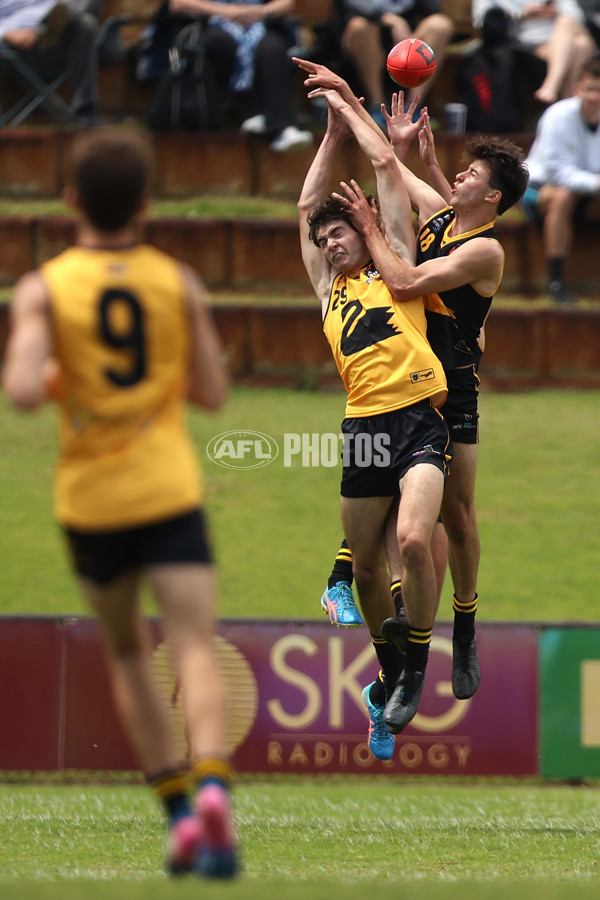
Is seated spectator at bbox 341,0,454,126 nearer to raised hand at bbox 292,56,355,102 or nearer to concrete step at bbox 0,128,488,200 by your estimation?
concrete step at bbox 0,128,488,200

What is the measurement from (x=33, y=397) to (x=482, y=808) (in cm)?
614

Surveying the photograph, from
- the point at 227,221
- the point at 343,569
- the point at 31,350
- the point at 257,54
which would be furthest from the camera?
the point at 227,221

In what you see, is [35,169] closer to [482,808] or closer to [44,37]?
[44,37]

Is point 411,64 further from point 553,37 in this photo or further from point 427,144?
point 553,37

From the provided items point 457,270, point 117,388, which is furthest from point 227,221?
point 117,388

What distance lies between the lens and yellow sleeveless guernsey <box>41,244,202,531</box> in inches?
149

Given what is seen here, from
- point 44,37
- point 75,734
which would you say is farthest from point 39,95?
point 75,734

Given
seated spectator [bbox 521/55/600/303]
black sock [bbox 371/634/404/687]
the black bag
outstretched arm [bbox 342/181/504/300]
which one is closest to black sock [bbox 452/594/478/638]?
black sock [bbox 371/634/404/687]

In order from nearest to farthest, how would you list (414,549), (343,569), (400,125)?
(414,549) < (400,125) < (343,569)

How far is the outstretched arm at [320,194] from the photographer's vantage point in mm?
6637

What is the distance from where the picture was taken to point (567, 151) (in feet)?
43.2

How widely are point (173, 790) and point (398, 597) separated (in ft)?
9.35

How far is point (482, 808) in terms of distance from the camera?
8984 mm

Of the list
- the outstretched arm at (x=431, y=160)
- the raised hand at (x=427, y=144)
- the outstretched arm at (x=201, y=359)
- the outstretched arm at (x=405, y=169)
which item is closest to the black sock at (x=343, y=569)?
the outstretched arm at (x=405, y=169)
